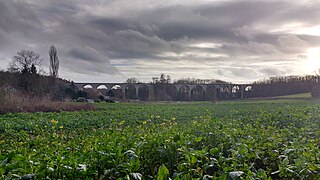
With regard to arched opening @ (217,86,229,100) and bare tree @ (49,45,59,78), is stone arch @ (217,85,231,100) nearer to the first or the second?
arched opening @ (217,86,229,100)

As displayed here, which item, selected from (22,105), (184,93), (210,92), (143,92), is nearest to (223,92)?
(210,92)

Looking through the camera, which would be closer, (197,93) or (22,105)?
(22,105)

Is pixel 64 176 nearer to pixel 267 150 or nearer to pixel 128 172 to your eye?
pixel 128 172

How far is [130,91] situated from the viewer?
337 ft

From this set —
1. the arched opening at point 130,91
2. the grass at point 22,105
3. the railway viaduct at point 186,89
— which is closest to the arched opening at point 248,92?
the railway viaduct at point 186,89

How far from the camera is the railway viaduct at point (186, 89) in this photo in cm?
9912

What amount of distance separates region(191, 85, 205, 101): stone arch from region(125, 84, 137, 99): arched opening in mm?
19218

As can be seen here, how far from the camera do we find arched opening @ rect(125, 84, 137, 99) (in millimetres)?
101312

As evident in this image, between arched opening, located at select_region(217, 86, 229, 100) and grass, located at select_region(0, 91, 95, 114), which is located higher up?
arched opening, located at select_region(217, 86, 229, 100)

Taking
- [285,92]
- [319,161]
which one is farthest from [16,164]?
[285,92]

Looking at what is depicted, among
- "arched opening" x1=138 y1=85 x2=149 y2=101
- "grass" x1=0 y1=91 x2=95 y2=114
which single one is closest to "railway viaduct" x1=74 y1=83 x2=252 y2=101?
"arched opening" x1=138 y1=85 x2=149 y2=101

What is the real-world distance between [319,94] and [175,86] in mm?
42240

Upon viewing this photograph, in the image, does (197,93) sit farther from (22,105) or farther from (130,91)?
(22,105)

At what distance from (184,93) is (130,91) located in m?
17.5
